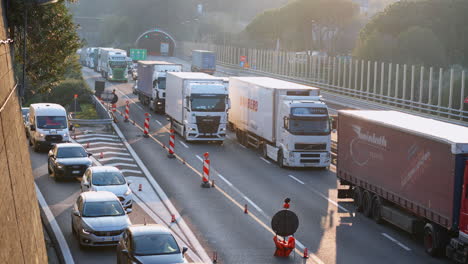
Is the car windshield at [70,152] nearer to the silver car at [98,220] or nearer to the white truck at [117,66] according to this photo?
the silver car at [98,220]

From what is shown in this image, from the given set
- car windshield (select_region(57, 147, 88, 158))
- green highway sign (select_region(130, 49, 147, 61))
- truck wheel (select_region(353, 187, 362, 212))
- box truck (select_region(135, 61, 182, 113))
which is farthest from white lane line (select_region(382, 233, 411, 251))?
green highway sign (select_region(130, 49, 147, 61))

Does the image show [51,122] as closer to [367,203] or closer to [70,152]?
[70,152]

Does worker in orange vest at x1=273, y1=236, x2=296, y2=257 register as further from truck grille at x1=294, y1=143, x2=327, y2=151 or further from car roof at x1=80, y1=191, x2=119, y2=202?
truck grille at x1=294, y1=143, x2=327, y2=151

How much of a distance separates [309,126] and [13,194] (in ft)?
80.6

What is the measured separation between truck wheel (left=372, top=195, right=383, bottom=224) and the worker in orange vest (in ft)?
17.0

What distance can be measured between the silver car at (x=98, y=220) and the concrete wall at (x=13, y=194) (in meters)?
4.77

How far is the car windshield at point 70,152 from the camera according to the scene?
32531mm

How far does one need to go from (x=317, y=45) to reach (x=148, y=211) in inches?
3922

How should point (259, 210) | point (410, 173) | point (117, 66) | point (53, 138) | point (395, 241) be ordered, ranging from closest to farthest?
point (410, 173)
point (395, 241)
point (259, 210)
point (53, 138)
point (117, 66)

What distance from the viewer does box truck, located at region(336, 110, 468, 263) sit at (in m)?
20.9

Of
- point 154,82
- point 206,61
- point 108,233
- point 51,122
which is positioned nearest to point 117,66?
point 206,61

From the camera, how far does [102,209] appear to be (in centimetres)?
2262

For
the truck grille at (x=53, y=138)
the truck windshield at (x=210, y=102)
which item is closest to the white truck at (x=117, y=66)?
the truck windshield at (x=210, y=102)

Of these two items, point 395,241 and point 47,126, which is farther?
point 47,126
